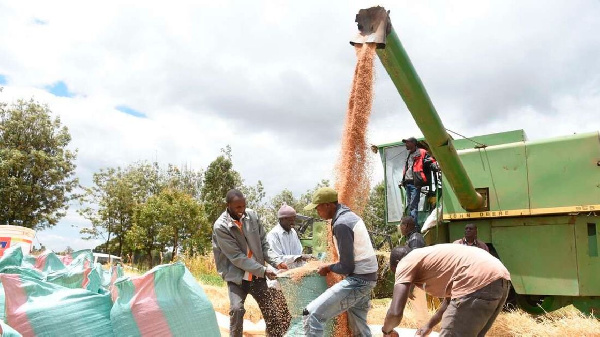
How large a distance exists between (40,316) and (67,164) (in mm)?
21418

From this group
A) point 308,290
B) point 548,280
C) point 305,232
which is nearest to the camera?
point 308,290

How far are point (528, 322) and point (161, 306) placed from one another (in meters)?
4.15

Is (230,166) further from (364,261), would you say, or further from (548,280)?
(364,261)

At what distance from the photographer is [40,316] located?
3336 millimetres

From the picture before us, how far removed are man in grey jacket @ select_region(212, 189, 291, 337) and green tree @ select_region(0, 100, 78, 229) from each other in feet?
63.0

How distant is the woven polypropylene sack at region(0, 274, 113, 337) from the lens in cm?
331

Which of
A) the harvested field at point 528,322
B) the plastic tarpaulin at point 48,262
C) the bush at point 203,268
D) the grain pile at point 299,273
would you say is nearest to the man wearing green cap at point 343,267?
the grain pile at point 299,273

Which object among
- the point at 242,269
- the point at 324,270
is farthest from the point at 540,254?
the point at 242,269

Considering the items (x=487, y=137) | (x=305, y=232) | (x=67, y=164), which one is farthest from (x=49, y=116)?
(x=487, y=137)

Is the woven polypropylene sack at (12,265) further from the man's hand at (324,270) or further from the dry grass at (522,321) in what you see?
the dry grass at (522,321)

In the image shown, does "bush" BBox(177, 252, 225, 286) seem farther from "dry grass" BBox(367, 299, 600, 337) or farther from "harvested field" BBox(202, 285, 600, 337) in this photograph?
"dry grass" BBox(367, 299, 600, 337)

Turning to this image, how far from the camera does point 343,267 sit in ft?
12.7

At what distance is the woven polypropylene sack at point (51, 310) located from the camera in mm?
3312

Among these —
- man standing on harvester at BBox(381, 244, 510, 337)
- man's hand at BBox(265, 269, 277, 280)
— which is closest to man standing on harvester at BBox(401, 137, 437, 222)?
man's hand at BBox(265, 269, 277, 280)
